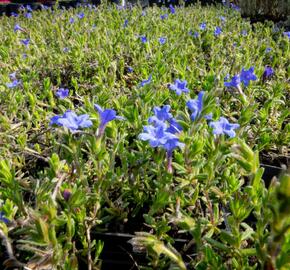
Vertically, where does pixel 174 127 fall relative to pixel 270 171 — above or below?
above

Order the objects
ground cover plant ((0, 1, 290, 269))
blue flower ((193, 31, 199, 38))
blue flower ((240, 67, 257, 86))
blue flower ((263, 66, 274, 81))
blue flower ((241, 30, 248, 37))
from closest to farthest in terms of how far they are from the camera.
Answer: ground cover plant ((0, 1, 290, 269)) → blue flower ((240, 67, 257, 86)) → blue flower ((263, 66, 274, 81)) → blue flower ((193, 31, 199, 38)) → blue flower ((241, 30, 248, 37))

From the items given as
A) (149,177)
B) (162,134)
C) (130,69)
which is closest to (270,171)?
(149,177)

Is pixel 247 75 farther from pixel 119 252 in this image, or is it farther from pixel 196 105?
pixel 119 252

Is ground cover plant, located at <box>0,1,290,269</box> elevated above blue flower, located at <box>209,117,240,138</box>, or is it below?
below

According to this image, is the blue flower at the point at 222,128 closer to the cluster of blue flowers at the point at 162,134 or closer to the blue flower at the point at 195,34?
the cluster of blue flowers at the point at 162,134

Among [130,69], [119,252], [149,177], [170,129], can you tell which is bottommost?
[119,252]

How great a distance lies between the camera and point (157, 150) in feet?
4.78

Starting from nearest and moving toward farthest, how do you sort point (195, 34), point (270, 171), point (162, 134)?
point (162, 134), point (270, 171), point (195, 34)

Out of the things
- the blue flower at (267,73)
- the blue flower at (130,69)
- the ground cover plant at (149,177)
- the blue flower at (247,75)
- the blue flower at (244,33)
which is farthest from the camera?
the blue flower at (244,33)

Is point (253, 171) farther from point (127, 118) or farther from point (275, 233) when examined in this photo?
point (127, 118)

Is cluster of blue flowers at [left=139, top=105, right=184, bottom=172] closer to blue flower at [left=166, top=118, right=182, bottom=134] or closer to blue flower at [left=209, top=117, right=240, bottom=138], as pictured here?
blue flower at [left=166, top=118, right=182, bottom=134]

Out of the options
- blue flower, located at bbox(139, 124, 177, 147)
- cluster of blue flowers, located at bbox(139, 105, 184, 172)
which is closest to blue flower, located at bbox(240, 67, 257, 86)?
cluster of blue flowers, located at bbox(139, 105, 184, 172)

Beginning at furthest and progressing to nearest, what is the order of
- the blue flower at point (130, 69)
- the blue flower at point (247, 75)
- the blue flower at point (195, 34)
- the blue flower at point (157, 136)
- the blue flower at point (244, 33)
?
the blue flower at point (244, 33), the blue flower at point (195, 34), the blue flower at point (130, 69), the blue flower at point (247, 75), the blue flower at point (157, 136)

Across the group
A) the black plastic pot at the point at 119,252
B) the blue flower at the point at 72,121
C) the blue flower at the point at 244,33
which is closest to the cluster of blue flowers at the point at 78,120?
the blue flower at the point at 72,121
